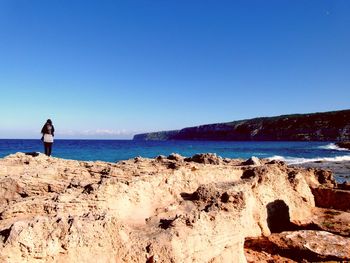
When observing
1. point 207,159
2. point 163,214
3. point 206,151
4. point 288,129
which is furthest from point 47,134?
point 288,129

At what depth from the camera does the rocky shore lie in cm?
436

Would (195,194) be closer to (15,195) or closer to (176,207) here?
(176,207)

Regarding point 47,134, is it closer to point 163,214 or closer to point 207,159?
point 207,159

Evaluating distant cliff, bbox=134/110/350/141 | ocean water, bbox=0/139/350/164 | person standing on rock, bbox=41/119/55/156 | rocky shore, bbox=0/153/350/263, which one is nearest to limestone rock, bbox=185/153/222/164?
rocky shore, bbox=0/153/350/263

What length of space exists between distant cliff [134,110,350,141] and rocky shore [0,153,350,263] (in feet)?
321

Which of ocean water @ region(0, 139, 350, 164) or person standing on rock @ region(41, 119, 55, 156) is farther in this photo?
ocean water @ region(0, 139, 350, 164)

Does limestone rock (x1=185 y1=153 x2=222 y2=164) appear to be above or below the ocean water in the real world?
above

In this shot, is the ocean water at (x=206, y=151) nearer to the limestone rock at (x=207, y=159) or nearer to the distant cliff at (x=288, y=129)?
the limestone rock at (x=207, y=159)

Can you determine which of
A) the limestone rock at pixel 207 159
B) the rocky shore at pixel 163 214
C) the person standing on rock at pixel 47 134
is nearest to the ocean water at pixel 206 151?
the limestone rock at pixel 207 159

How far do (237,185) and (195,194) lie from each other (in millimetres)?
1304

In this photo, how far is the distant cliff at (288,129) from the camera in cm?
10838

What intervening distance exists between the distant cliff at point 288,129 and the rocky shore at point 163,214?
97827 mm

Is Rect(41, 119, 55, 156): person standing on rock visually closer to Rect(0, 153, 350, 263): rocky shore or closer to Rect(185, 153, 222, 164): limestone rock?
Rect(0, 153, 350, 263): rocky shore

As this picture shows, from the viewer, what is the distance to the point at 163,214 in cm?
698
